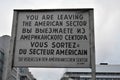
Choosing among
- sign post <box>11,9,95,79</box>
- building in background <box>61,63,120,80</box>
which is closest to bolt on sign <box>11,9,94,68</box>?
sign post <box>11,9,95,79</box>

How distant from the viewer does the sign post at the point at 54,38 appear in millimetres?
7641

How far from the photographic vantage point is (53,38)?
7867mm

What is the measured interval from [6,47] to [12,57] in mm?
82358

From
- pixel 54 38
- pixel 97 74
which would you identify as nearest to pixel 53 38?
pixel 54 38

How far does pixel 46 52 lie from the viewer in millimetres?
7781

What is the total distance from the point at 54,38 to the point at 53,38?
0.10ft

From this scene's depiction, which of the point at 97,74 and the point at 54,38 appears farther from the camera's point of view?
the point at 97,74

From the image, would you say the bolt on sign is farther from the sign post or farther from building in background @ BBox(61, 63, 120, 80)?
building in background @ BBox(61, 63, 120, 80)

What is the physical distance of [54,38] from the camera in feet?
25.8

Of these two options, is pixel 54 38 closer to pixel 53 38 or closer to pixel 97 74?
pixel 53 38

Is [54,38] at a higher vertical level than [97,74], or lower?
higher

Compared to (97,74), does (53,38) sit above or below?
above

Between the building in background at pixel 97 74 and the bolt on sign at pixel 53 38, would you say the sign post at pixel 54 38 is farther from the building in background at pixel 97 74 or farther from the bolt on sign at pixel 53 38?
the building in background at pixel 97 74

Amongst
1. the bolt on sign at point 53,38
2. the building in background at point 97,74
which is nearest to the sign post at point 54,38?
the bolt on sign at point 53,38
